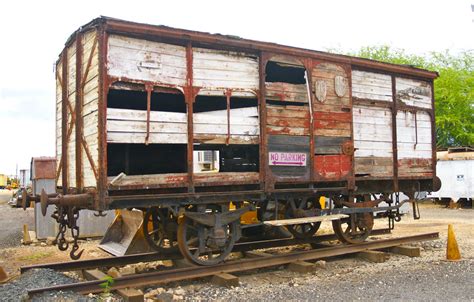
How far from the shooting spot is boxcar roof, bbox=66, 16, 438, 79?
6379mm

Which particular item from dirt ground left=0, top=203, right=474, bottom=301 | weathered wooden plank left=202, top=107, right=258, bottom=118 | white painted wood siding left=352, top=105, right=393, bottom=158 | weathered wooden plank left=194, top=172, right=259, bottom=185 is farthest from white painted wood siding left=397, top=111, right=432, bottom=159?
weathered wooden plank left=194, top=172, right=259, bottom=185

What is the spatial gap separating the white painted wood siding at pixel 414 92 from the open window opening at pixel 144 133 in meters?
4.65

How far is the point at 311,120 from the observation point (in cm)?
828

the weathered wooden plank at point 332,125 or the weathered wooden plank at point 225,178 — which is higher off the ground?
the weathered wooden plank at point 332,125

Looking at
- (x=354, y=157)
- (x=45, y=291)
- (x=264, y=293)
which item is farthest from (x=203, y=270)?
(x=354, y=157)

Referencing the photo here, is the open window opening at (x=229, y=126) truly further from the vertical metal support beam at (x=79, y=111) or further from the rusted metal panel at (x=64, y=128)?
the rusted metal panel at (x=64, y=128)

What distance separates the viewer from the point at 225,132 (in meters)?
7.34

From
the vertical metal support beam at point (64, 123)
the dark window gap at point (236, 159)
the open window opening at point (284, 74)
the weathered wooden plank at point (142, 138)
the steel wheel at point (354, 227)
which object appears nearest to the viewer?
the weathered wooden plank at point (142, 138)

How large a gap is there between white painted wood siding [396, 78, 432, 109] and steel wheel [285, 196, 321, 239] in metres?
2.93

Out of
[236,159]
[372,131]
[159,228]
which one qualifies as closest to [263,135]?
[236,159]

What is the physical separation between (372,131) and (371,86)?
36.0 inches

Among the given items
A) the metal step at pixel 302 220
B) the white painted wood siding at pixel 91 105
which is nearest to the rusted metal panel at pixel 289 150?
the metal step at pixel 302 220

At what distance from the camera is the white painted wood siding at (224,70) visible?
718 centimetres

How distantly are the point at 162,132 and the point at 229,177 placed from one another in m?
1.35
